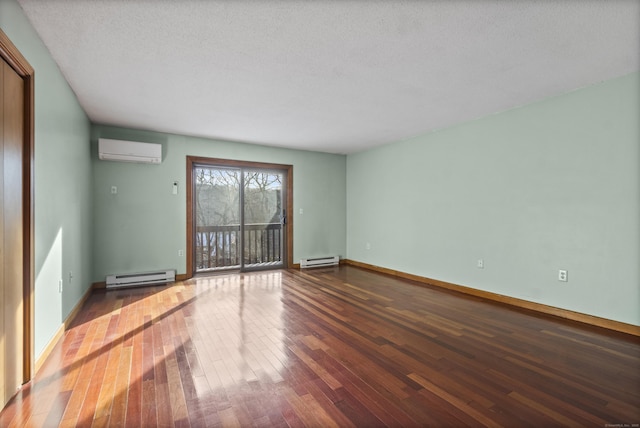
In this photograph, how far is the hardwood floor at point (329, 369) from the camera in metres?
1.68

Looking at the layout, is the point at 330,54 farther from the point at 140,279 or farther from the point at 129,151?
the point at 140,279

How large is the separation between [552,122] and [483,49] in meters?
1.66

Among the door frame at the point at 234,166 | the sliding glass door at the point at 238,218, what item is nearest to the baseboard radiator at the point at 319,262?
the door frame at the point at 234,166

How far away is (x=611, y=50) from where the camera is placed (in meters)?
2.41

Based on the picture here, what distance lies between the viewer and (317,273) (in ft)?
18.5

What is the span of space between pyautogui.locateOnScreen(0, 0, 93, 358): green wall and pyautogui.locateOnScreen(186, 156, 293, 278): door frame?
5.12 ft

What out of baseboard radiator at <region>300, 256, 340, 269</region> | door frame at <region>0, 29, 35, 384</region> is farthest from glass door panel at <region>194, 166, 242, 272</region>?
door frame at <region>0, 29, 35, 384</region>

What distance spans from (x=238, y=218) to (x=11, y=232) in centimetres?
387

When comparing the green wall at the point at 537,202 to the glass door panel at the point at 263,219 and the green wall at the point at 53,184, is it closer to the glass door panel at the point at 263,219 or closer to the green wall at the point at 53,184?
the glass door panel at the point at 263,219

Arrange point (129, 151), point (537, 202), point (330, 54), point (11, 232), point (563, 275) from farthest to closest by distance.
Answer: point (129, 151), point (537, 202), point (563, 275), point (330, 54), point (11, 232)

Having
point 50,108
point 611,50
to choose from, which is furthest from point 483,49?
point 50,108

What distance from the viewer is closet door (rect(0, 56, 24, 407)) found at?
1742 millimetres

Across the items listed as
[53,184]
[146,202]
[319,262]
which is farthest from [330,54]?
[319,262]

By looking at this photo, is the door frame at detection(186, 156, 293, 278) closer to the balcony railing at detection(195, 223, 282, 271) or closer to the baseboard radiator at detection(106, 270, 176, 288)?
the balcony railing at detection(195, 223, 282, 271)
